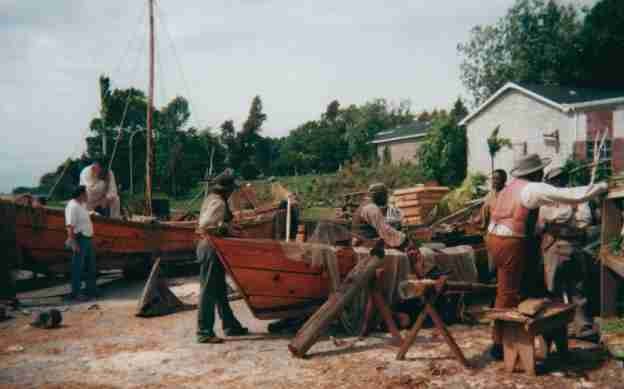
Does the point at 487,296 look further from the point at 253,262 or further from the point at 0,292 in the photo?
the point at 0,292

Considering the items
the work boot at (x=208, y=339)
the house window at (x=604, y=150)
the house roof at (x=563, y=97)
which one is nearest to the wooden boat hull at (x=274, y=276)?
the work boot at (x=208, y=339)

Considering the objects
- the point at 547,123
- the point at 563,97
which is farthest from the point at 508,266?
the point at 563,97

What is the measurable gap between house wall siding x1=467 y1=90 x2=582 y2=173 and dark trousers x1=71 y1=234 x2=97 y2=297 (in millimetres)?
18889

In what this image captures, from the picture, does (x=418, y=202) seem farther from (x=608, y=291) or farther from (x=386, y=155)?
(x=386, y=155)

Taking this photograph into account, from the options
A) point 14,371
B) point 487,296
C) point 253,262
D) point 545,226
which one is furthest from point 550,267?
point 14,371

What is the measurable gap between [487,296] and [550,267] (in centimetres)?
236

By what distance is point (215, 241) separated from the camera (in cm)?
638

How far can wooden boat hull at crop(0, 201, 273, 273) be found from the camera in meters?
9.73

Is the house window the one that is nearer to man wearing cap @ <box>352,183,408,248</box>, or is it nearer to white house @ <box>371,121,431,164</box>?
white house @ <box>371,121,431,164</box>

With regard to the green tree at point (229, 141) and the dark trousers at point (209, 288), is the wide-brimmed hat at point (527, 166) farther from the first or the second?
the green tree at point (229, 141)

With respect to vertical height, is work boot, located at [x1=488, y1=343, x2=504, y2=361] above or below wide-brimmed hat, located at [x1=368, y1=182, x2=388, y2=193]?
below

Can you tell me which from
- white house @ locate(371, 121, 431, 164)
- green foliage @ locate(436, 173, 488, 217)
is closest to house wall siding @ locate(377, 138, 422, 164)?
white house @ locate(371, 121, 431, 164)

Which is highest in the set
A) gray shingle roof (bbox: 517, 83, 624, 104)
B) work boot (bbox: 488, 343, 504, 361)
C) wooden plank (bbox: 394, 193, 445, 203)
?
gray shingle roof (bbox: 517, 83, 624, 104)

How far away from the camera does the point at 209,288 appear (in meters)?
6.64
